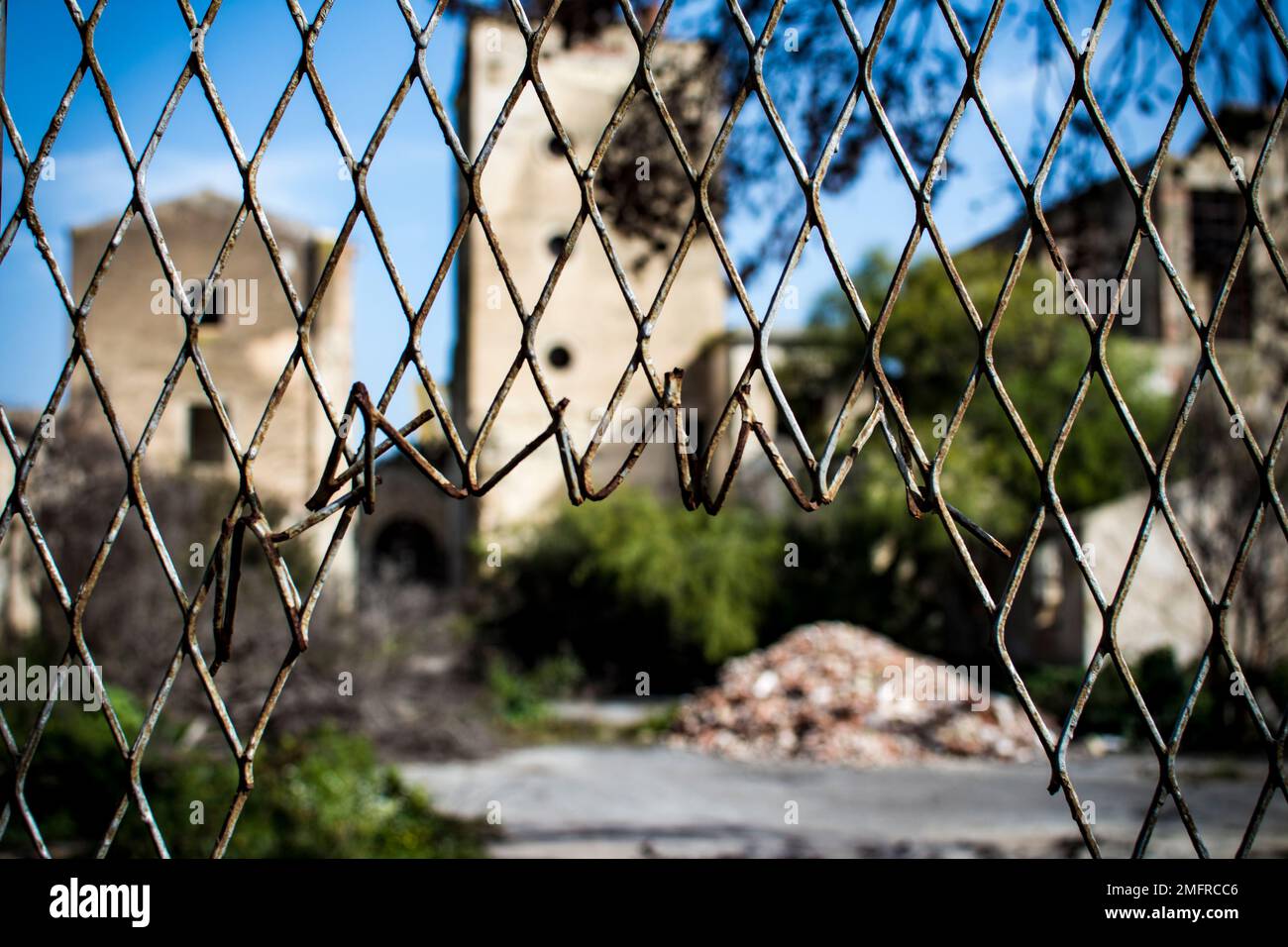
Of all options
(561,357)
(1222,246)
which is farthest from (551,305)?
(1222,246)

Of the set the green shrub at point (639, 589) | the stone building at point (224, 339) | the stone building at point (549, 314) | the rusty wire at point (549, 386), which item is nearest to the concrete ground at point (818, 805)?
the green shrub at point (639, 589)

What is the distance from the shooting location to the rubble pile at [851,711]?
1178 cm

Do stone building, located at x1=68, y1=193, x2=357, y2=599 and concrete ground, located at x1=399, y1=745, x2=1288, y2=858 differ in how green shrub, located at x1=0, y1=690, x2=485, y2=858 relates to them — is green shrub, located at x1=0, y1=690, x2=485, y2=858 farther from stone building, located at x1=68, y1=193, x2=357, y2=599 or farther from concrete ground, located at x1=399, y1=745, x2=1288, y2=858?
stone building, located at x1=68, y1=193, x2=357, y2=599

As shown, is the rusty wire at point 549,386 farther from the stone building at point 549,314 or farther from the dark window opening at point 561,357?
the dark window opening at point 561,357

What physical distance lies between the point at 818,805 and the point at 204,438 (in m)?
13.9

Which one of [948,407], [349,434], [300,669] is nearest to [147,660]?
[300,669]

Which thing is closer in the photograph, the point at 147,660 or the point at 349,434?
the point at 349,434

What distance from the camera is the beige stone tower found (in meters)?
18.2

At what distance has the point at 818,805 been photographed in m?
9.46

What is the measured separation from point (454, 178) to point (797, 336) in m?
6.64

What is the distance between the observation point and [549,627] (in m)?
17.1

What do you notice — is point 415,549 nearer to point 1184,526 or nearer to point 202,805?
point 1184,526
